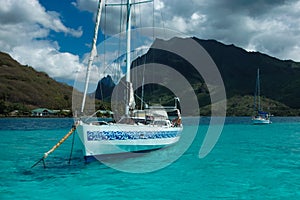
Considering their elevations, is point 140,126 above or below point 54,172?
above

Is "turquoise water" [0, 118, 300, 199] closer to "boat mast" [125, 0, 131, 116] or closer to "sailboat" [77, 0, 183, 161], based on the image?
"sailboat" [77, 0, 183, 161]

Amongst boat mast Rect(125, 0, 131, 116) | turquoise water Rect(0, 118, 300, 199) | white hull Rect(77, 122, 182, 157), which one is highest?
boat mast Rect(125, 0, 131, 116)

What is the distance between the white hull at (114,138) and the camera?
64.0 ft

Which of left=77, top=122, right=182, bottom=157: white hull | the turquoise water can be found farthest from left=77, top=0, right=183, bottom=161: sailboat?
the turquoise water

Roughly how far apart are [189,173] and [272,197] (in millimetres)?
6196

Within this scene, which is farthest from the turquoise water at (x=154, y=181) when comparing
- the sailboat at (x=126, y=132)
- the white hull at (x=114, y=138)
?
the sailboat at (x=126, y=132)

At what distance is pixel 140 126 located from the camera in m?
22.3

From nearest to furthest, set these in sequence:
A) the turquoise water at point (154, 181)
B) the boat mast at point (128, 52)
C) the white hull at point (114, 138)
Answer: the turquoise water at point (154, 181), the white hull at point (114, 138), the boat mast at point (128, 52)

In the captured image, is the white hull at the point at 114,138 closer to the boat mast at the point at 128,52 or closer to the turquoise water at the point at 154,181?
the turquoise water at the point at 154,181

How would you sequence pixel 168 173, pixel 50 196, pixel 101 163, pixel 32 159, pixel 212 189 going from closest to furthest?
pixel 50 196 → pixel 212 189 → pixel 168 173 → pixel 101 163 → pixel 32 159

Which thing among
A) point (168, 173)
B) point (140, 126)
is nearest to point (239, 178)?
point (168, 173)

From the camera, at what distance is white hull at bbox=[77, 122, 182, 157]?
19.5 m

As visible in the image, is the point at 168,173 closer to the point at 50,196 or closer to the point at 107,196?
the point at 107,196

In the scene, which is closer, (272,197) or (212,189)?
(272,197)
